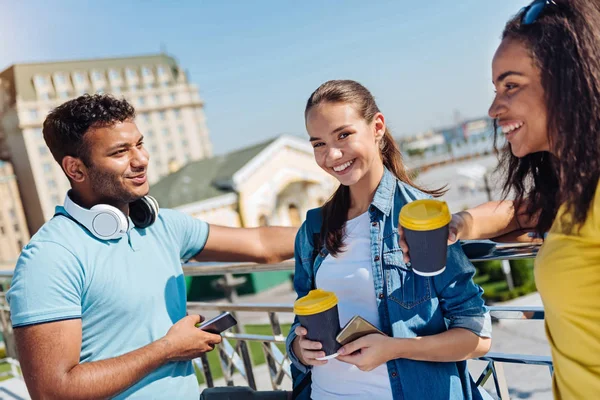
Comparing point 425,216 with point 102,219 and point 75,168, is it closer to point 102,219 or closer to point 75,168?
point 102,219

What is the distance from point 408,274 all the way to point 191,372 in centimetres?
108

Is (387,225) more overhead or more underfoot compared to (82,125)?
more underfoot

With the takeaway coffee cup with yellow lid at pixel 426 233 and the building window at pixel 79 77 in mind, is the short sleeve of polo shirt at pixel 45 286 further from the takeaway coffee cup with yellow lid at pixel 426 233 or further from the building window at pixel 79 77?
the building window at pixel 79 77

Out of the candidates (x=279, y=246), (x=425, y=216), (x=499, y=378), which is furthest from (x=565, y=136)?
(x=279, y=246)

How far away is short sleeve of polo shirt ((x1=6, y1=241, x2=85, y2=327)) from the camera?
72.3 inches

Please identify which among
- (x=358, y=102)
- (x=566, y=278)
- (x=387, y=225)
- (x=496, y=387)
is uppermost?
(x=358, y=102)

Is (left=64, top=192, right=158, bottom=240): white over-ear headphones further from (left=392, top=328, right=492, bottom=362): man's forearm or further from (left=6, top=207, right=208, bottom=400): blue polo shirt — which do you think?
(left=392, top=328, right=492, bottom=362): man's forearm

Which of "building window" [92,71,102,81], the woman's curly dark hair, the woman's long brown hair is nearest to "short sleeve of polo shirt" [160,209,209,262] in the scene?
the woman's long brown hair

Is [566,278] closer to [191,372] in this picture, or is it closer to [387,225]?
[387,225]

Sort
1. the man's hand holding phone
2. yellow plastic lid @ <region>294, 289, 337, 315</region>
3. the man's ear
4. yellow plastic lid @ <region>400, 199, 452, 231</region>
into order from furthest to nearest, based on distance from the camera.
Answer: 1. the man's ear
2. the man's hand holding phone
3. yellow plastic lid @ <region>294, 289, 337, 315</region>
4. yellow plastic lid @ <region>400, 199, 452, 231</region>

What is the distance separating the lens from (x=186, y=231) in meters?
2.52

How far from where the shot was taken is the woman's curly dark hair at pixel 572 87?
1.25m

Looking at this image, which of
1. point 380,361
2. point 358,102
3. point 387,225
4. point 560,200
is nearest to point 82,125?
point 358,102

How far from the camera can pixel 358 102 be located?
188 cm
